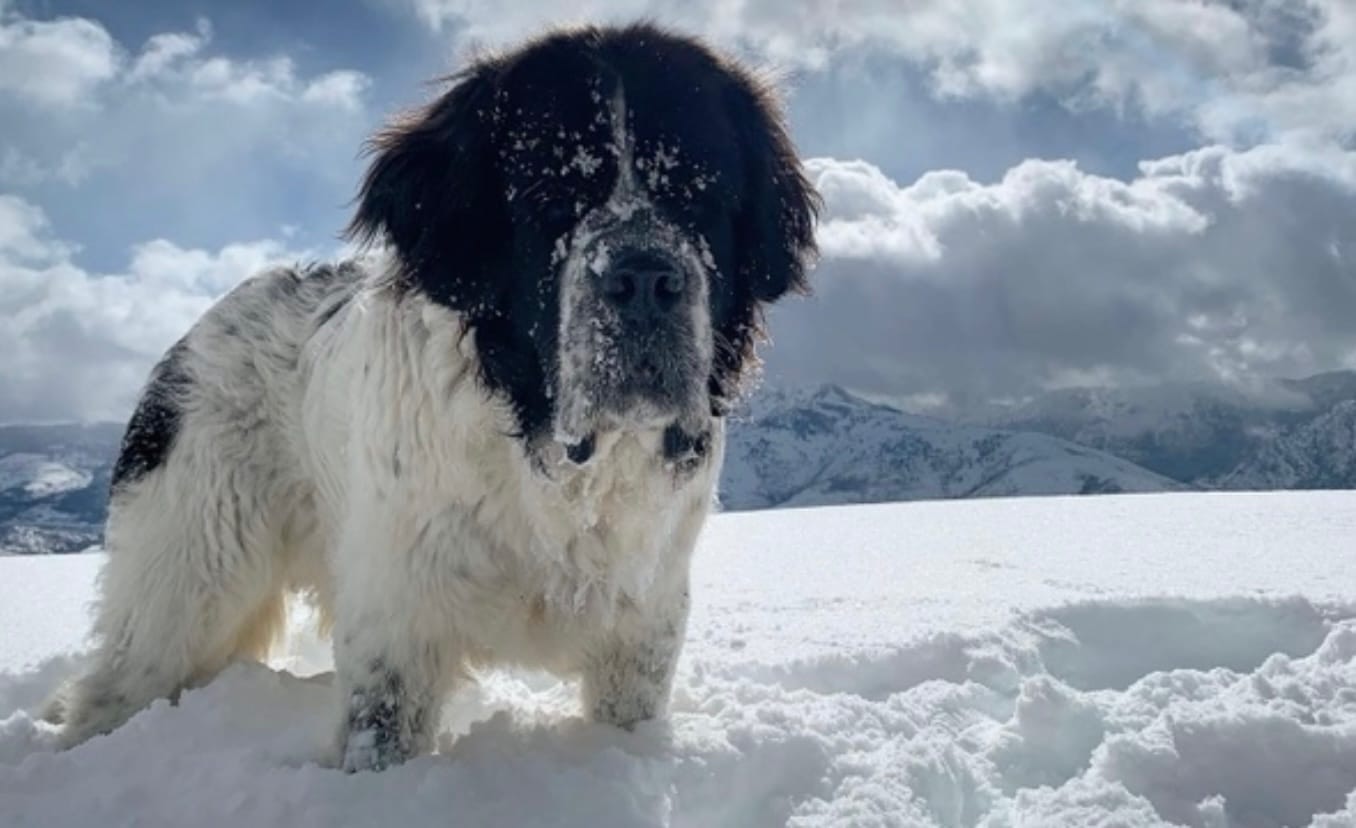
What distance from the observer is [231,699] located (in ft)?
12.1

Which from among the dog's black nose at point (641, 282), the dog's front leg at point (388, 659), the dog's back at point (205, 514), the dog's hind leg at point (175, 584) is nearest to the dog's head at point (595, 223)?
the dog's black nose at point (641, 282)

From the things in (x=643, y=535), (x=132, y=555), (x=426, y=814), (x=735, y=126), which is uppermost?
(x=735, y=126)

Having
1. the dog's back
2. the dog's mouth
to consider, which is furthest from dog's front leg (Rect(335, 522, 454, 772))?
the dog's back

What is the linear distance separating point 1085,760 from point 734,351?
5.58ft

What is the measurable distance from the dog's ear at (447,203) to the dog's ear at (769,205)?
2.61ft

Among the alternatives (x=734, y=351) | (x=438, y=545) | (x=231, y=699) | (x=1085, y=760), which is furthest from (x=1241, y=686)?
(x=231, y=699)

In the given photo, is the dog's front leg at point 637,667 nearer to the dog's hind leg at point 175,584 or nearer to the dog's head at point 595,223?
the dog's head at point 595,223

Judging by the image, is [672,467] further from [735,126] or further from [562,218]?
[735,126]

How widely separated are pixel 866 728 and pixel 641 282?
1.71m

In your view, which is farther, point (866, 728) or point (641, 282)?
point (866, 728)

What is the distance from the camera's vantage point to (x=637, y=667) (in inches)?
141

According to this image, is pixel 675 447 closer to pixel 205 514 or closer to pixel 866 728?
pixel 866 728

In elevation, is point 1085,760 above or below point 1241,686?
below

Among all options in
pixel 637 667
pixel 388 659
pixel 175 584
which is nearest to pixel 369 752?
pixel 388 659
